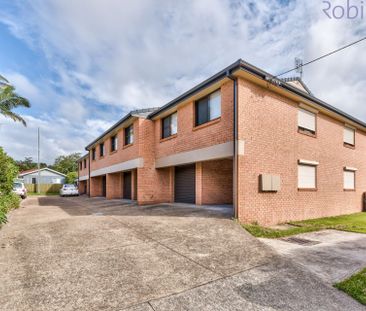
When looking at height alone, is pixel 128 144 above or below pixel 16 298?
above

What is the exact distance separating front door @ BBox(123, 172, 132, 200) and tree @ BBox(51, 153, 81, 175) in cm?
5296

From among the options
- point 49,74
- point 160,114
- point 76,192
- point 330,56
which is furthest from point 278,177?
point 76,192

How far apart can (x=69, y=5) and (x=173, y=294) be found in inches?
343

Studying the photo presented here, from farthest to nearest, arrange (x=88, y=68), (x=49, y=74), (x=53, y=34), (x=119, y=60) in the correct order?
(x=49, y=74) < (x=88, y=68) < (x=119, y=60) < (x=53, y=34)

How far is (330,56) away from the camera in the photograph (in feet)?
23.1

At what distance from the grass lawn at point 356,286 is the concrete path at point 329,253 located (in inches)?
6.0

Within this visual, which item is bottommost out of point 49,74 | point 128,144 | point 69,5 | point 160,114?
point 128,144

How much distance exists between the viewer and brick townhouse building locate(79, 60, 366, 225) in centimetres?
898

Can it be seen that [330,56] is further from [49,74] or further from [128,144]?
[49,74]

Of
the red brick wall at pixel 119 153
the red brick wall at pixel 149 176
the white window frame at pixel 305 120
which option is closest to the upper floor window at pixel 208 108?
the red brick wall at pixel 149 176

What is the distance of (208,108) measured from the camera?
10.7m

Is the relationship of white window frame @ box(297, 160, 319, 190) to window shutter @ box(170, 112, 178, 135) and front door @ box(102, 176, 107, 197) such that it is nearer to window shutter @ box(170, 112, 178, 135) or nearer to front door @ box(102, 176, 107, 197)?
window shutter @ box(170, 112, 178, 135)

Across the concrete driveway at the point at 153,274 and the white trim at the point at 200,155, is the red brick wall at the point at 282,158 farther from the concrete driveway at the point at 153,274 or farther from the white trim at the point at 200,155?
the concrete driveway at the point at 153,274

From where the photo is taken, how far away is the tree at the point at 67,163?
2630 inches
